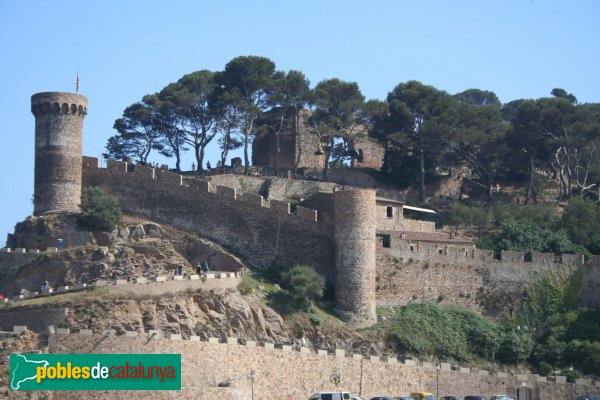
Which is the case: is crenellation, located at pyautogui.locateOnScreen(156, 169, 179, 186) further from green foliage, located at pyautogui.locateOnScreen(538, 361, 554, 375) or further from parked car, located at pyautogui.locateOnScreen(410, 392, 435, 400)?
green foliage, located at pyautogui.locateOnScreen(538, 361, 554, 375)

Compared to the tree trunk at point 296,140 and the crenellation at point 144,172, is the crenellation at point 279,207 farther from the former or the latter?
the tree trunk at point 296,140

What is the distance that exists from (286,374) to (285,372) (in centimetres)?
9

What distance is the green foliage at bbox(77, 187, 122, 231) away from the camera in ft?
222

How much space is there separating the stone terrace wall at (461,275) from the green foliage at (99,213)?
1248 cm

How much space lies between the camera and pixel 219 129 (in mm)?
80375

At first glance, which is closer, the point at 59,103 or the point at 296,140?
the point at 59,103

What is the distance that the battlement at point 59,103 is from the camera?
7038 cm

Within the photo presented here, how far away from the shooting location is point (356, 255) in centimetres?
6600

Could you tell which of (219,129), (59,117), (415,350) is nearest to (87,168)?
(59,117)

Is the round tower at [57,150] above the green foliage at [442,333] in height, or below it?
above

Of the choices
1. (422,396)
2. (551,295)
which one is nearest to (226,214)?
(422,396)

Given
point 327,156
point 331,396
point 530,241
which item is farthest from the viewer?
point 327,156

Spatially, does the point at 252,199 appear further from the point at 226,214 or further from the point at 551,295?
the point at 551,295

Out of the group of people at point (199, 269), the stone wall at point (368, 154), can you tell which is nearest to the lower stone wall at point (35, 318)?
the group of people at point (199, 269)
